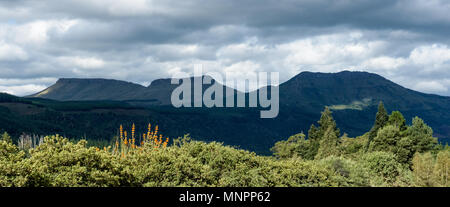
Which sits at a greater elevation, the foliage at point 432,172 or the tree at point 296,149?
the foliage at point 432,172

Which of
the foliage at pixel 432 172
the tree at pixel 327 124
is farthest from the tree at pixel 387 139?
the tree at pixel 327 124

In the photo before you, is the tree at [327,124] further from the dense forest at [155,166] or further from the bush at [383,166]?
the dense forest at [155,166]

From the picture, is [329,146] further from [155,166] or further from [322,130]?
[155,166]

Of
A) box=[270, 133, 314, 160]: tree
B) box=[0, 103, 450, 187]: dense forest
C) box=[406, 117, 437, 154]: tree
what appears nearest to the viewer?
box=[0, 103, 450, 187]: dense forest

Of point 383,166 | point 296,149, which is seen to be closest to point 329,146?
point 296,149

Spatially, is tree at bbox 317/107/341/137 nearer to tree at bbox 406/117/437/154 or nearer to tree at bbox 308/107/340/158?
tree at bbox 308/107/340/158

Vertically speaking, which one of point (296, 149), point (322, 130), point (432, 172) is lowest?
point (296, 149)

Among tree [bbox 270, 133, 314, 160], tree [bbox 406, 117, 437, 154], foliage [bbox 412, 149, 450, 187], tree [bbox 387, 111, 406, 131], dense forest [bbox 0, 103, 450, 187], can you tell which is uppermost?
dense forest [bbox 0, 103, 450, 187]

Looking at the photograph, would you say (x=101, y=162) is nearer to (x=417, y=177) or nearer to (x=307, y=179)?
(x=307, y=179)

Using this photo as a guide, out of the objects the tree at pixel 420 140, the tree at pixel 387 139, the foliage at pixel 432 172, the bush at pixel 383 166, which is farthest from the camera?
the tree at pixel 420 140

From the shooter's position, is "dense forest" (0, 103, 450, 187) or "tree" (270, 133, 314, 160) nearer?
"dense forest" (0, 103, 450, 187)

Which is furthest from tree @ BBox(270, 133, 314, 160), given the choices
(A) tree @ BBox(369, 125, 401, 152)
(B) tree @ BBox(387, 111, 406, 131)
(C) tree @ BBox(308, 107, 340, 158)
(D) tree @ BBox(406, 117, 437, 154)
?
(A) tree @ BBox(369, 125, 401, 152)
